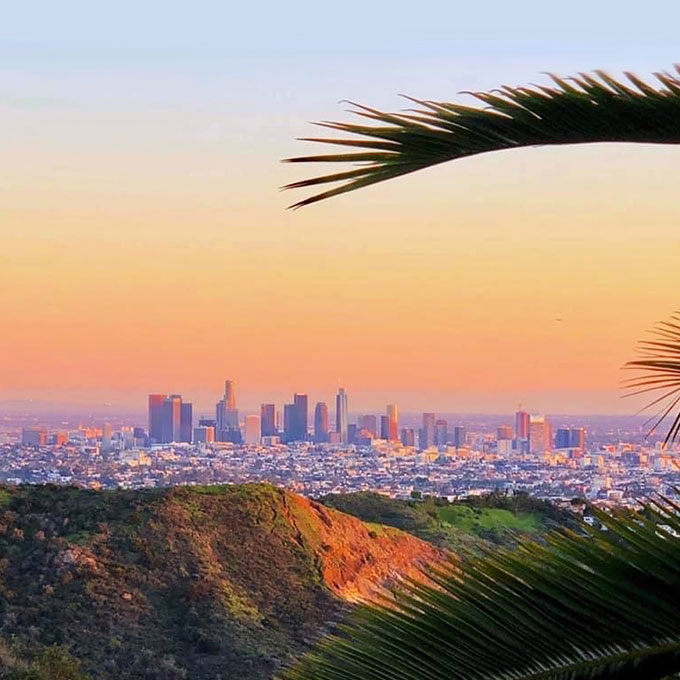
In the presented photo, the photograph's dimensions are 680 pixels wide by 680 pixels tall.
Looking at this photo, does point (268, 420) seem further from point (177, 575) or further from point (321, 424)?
point (177, 575)

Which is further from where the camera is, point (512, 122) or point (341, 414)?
point (341, 414)

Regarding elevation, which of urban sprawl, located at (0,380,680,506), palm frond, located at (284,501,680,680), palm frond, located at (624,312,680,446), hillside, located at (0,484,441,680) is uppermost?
palm frond, located at (624,312,680,446)

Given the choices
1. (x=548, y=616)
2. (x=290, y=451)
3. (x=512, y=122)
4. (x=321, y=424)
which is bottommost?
(x=290, y=451)

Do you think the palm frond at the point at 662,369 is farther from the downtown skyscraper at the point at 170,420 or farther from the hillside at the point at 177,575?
the downtown skyscraper at the point at 170,420

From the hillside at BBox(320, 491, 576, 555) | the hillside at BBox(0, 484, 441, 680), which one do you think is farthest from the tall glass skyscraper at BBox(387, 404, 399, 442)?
the hillside at BBox(0, 484, 441, 680)

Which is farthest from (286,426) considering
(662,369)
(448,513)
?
(662,369)

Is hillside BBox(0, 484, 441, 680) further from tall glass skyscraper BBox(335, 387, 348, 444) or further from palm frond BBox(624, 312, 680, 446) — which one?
palm frond BBox(624, 312, 680, 446)
